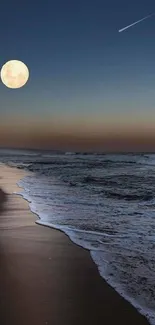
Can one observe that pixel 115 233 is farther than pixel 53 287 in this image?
Yes

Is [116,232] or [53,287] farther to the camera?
[116,232]

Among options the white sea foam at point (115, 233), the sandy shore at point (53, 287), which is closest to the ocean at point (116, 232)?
the white sea foam at point (115, 233)

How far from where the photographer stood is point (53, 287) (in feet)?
14.7

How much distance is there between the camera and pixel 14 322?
3.56 m

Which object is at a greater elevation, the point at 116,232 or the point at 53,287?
the point at 53,287

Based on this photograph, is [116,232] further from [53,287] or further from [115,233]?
[53,287]

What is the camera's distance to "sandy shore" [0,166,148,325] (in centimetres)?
370

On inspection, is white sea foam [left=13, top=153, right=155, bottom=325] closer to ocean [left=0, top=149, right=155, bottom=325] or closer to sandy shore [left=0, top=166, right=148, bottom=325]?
ocean [left=0, top=149, right=155, bottom=325]

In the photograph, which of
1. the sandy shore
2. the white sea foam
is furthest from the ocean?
the sandy shore

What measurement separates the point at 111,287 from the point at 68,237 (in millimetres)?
2640

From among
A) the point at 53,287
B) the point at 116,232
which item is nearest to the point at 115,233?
the point at 116,232

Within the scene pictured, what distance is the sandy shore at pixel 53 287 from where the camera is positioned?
3697mm

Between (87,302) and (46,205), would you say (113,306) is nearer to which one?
(87,302)

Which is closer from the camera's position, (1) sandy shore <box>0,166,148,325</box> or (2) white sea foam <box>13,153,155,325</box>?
(1) sandy shore <box>0,166,148,325</box>
